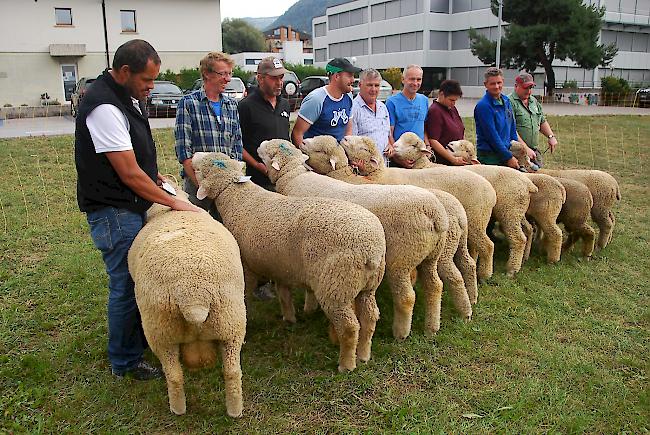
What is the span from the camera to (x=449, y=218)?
4543 millimetres

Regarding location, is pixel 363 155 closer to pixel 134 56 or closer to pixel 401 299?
pixel 401 299

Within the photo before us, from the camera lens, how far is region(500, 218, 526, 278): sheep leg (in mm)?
5855

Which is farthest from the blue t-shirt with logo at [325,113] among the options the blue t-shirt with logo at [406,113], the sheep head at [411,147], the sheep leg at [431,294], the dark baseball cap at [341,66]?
the sheep leg at [431,294]

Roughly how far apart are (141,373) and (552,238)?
15.4 feet

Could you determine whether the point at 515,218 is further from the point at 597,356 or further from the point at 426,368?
the point at 426,368

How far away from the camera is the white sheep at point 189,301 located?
3025 mm

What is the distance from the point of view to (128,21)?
1281 inches

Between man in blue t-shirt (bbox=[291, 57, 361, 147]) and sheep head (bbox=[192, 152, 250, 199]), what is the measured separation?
3.52 ft

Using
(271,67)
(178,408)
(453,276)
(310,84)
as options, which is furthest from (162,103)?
(178,408)

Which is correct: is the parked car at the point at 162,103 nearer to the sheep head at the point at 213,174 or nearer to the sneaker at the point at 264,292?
the sneaker at the point at 264,292

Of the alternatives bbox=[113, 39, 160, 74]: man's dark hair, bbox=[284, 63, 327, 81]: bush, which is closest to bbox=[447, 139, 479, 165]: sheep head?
bbox=[113, 39, 160, 74]: man's dark hair

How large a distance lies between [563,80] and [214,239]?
142 ft

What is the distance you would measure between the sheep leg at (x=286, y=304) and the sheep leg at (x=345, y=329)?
2.99ft

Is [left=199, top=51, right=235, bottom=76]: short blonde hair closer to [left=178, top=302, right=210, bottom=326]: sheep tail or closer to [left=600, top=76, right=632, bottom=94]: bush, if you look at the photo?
[left=178, top=302, right=210, bottom=326]: sheep tail
